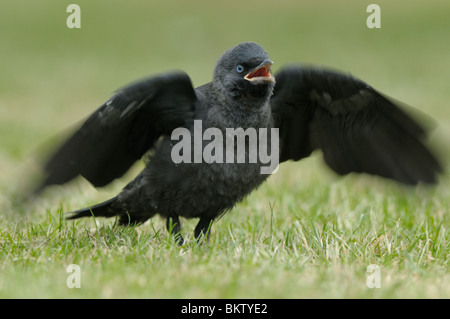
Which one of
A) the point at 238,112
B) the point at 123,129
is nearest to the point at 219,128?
the point at 238,112

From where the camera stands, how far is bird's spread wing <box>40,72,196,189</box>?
13.2 ft

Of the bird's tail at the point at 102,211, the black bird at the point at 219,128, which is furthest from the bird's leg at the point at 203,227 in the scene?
the bird's tail at the point at 102,211

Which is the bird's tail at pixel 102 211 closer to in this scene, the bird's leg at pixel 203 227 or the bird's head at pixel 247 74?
the bird's leg at pixel 203 227

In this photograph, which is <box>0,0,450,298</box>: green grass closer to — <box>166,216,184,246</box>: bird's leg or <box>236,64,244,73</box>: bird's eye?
<box>166,216,184,246</box>: bird's leg

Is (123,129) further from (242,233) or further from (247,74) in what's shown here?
(242,233)

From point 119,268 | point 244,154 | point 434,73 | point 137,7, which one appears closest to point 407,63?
point 434,73

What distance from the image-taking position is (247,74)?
438cm

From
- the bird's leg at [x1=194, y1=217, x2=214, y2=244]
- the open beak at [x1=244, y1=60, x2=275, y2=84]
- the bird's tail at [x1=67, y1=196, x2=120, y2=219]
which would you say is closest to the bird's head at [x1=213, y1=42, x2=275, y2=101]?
the open beak at [x1=244, y1=60, x2=275, y2=84]

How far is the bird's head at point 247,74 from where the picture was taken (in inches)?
170

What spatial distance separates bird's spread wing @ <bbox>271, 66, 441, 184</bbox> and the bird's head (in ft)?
0.73

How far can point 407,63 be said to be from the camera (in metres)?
14.3

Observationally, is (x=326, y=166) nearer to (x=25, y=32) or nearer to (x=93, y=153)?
(x=93, y=153)
